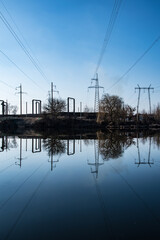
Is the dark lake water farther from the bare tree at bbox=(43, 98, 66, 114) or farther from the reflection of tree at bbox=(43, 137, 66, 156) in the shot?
the bare tree at bbox=(43, 98, 66, 114)

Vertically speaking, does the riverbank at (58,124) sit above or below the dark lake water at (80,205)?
above

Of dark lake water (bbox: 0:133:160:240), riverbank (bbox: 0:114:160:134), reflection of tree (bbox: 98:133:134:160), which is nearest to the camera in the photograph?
dark lake water (bbox: 0:133:160:240)

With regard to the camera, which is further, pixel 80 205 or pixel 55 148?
pixel 55 148

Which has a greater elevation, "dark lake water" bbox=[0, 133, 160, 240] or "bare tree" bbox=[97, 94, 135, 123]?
"bare tree" bbox=[97, 94, 135, 123]

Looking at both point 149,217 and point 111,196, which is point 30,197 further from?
point 149,217

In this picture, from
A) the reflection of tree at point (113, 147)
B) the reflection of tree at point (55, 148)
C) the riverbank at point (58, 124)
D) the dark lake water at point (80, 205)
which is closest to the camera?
the dark lake water at point (80, 205)

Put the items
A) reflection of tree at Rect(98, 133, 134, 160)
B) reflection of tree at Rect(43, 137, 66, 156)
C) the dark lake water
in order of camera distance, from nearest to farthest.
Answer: the dark lake water
reflection of tree at Rect(98, 133, 134, 160)
reflection of tree at Rect(43, 137, 66, 156)

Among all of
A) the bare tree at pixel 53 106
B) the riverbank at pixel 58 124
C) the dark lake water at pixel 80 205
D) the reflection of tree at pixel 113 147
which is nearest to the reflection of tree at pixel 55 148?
the reflection of tree at pixel 113 147

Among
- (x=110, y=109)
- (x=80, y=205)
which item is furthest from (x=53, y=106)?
(x=80, y=205)

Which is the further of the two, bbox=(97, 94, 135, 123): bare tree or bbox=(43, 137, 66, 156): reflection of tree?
bbox=(97, 94, 135, 123): bare tree

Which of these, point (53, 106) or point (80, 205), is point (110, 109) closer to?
point (53, 106)

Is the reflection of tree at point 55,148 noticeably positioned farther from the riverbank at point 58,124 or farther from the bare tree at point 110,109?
the bare tree at point 110,109

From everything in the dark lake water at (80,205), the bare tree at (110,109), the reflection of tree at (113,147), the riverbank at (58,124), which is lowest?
the dark lake water at (80,205)

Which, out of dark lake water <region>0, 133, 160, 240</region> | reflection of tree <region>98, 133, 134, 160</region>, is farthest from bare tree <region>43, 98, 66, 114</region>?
dark lake water <region>0, 133, 160, 240</region>
